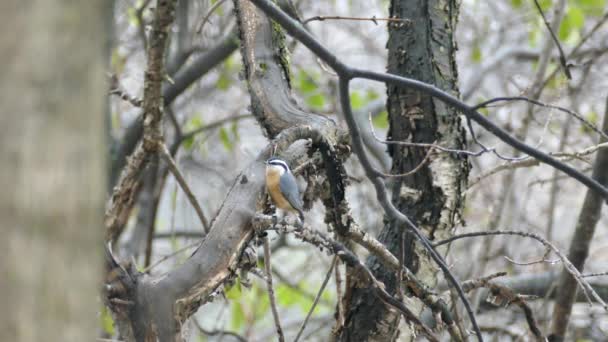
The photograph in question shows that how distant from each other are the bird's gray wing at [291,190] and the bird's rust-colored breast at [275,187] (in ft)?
0.04

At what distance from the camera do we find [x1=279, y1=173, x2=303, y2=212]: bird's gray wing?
1.80m

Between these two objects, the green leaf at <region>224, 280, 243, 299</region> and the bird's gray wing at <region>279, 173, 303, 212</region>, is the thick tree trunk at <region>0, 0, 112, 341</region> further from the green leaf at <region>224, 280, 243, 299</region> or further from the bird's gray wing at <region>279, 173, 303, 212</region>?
the green leaf at <region>224, 280, 243, 299</region>

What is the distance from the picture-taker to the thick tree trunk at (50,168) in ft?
2.27

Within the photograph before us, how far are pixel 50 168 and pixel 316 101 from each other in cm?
407

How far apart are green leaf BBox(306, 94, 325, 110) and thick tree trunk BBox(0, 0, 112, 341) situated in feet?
13.1

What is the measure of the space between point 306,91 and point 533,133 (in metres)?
1.66

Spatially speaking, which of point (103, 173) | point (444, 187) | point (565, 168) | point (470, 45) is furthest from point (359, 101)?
point (103, 173)

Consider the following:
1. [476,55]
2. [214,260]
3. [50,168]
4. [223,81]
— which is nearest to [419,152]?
[214,260]

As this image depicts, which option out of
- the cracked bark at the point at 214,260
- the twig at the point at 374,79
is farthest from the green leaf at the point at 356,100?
the twig at the point at 374,79

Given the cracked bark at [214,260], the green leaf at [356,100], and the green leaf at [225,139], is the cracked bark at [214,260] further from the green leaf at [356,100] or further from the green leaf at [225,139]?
the green leaf at [356,100]

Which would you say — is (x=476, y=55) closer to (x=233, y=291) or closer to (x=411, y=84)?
(x=233, y=291)

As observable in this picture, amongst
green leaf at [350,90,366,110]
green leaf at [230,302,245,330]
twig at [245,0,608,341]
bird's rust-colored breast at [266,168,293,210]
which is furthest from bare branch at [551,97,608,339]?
green leaf at [350,90,366,110]

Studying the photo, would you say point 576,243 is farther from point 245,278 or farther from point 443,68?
point 245,278

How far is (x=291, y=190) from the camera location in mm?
1901
